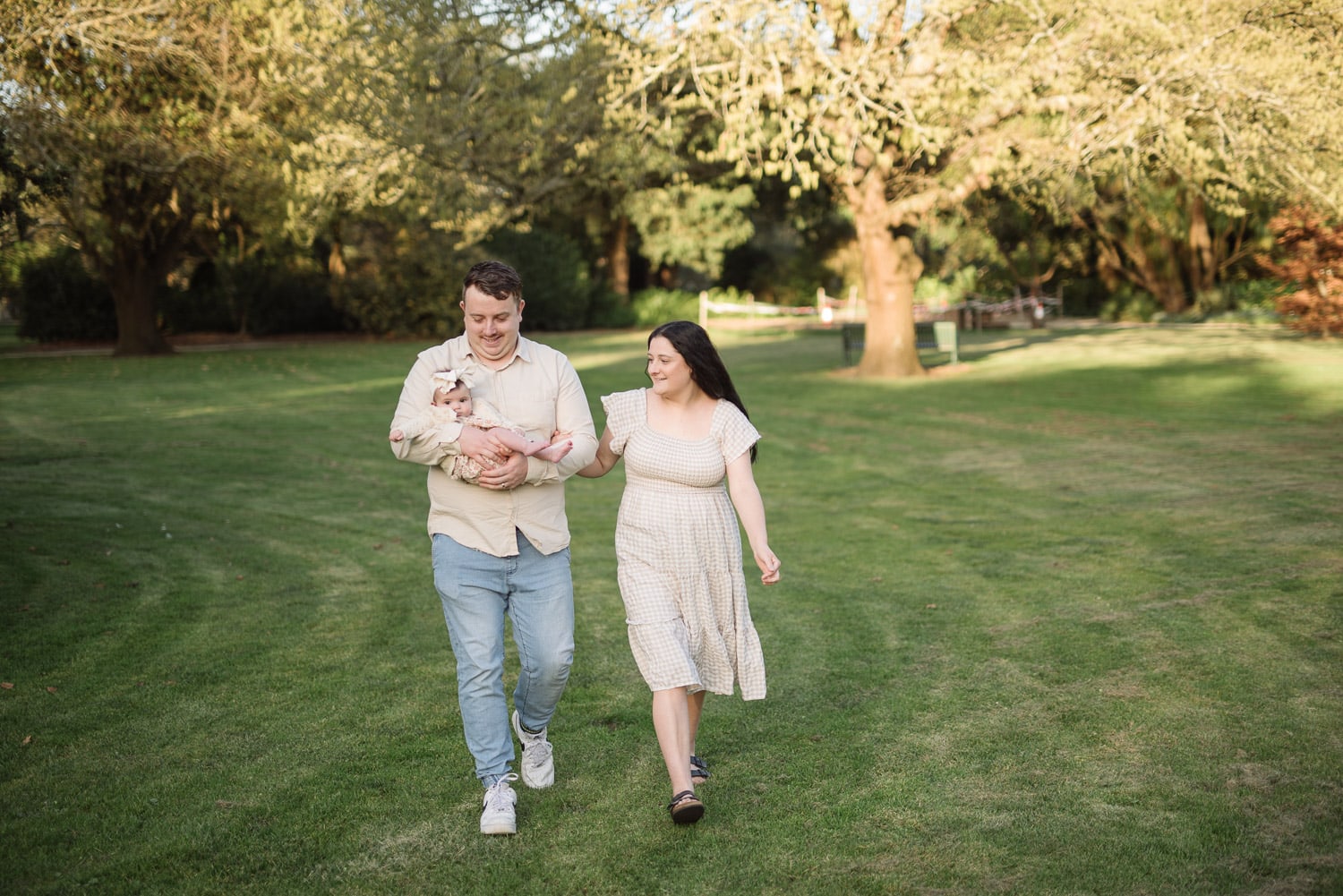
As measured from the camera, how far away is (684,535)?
14.5 feet

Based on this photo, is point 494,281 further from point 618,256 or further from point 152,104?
point 618,256

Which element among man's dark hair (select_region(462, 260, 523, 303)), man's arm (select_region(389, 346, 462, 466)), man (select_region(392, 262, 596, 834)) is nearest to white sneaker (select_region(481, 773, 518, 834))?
man (select_region(392, 262, 596, 834))

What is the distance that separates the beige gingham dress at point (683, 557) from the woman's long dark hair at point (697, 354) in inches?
4.3

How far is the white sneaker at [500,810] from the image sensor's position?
13.9 feet

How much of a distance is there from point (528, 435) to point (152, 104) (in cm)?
2376

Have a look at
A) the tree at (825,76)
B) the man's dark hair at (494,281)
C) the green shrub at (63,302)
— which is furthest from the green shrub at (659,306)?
the man's dark hair at (494,281)

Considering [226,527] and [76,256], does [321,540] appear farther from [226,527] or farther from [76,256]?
[76,256]

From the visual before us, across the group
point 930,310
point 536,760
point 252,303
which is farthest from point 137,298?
point 536,760

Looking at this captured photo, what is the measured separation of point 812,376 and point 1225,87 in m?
9.71

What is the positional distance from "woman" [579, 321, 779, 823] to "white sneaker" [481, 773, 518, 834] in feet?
1.90

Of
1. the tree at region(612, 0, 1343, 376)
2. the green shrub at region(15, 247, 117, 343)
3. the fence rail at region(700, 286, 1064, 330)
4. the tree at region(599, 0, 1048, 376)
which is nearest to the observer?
the tree at region(612, 0, 1343, 376)

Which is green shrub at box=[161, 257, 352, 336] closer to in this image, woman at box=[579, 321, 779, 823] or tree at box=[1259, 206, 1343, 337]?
tree at box=[1259, 206, 1343, 337]

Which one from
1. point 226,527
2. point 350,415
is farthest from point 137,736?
point 350,415

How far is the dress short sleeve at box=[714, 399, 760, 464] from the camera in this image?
4.52 metres
